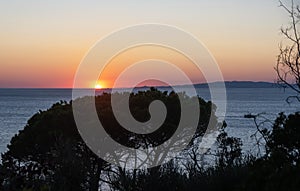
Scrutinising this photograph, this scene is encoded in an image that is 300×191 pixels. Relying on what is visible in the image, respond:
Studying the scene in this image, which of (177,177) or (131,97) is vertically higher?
(131,97)

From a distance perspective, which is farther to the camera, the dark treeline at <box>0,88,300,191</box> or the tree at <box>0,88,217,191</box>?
the tree at <box>0,88,217,191</box>

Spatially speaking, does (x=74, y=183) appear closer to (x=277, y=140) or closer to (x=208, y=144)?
(x=277, y=140)

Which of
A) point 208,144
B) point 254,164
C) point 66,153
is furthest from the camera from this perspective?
point 208,144

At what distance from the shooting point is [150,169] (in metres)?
10.3

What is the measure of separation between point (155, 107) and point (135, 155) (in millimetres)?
1726

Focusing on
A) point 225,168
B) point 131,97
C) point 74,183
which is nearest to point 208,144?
point 131,97

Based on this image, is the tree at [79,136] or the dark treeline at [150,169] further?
the tree at [79,136]

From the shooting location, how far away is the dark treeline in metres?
7.90

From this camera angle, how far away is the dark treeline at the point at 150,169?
25.9 feet

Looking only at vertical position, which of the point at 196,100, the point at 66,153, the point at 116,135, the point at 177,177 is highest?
the point at 196,100

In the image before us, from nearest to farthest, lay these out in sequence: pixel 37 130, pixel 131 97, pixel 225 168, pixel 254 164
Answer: pixel 254 164
pixel 225 168
pixel 37 130
pixel 131 97

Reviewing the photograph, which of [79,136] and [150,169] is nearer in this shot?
[150,169]

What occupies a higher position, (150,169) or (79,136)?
(79,136)

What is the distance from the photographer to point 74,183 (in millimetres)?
11383
